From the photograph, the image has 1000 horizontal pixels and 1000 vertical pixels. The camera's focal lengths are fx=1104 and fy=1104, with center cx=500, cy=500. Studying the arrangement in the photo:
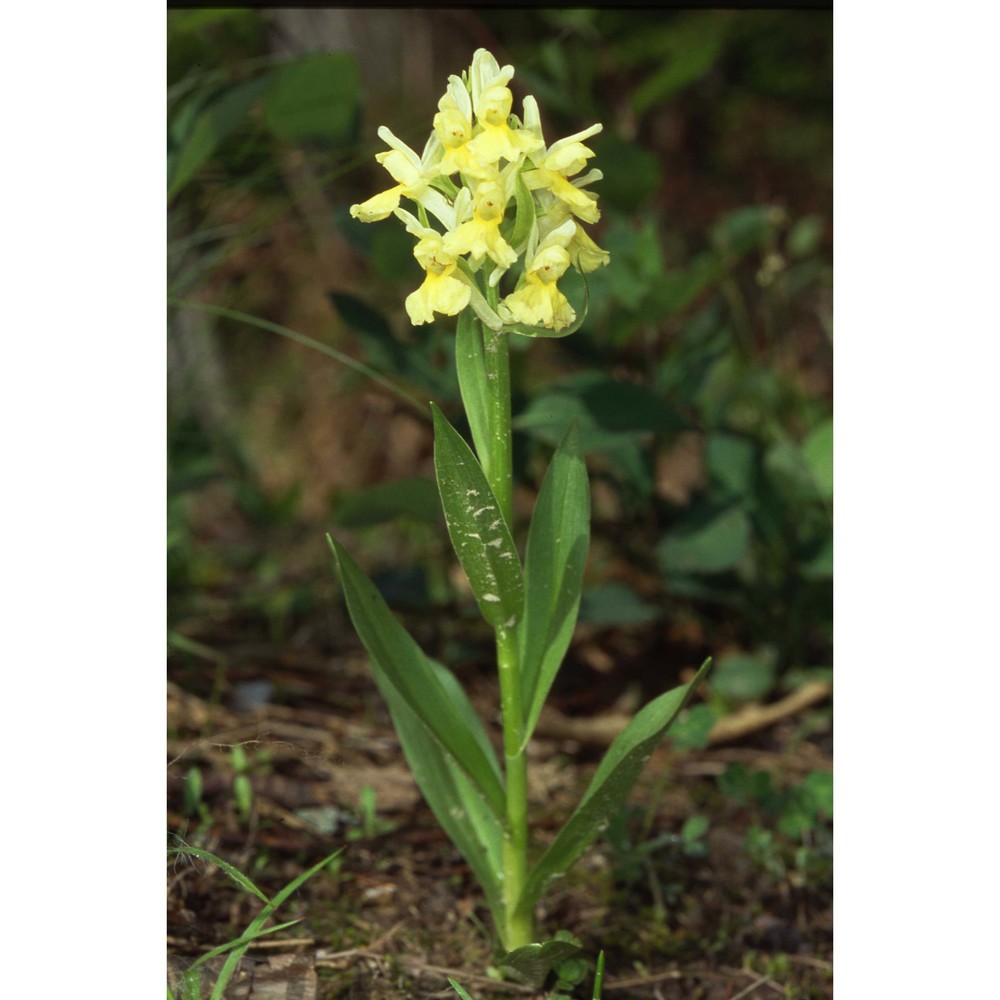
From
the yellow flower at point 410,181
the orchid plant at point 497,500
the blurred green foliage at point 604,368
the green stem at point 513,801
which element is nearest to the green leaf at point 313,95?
the blurred green foliage at point 604,368

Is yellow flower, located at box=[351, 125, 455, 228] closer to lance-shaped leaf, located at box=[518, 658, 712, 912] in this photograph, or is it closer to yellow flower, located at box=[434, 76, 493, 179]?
yellow flower, located at box=[434, 76, 493, 179]

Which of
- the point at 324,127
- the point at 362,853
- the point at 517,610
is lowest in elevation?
the point at 362,853

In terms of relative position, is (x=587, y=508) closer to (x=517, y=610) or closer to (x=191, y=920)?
(x=517, y=610)

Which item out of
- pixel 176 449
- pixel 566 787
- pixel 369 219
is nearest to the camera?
pixel 369 219

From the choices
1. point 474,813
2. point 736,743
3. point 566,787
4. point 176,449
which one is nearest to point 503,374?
point 474,813

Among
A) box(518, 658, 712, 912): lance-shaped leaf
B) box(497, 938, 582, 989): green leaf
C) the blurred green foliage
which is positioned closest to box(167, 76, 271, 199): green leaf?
the blurred green foliage

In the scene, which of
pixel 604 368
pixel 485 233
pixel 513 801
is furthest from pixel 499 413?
pixel 604 368

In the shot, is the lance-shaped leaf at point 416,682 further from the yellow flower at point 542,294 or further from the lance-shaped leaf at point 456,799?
the yellow flower at point 542,294
